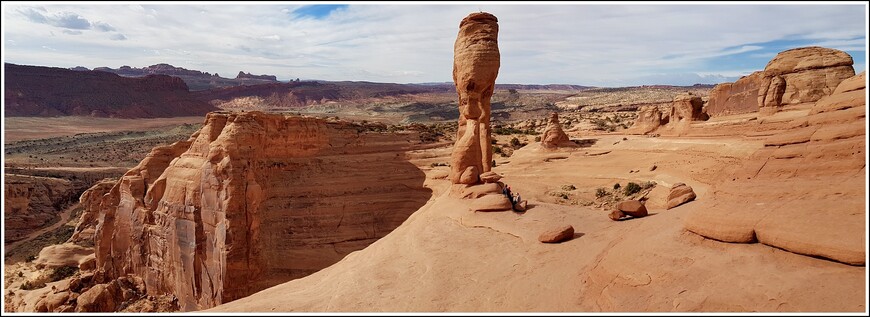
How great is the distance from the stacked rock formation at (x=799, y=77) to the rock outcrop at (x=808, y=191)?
21.6 meters

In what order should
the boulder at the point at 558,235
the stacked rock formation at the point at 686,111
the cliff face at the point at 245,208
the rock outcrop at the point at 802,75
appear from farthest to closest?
the stacked rock formation at the point at 686,111
the rock outcrop at the point at 802,75
the cliff face at the point at 245,208
the boulder at the point at 558,235

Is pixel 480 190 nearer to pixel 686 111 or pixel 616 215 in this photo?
pixel 616 215

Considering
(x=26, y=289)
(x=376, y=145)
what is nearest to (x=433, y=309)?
(x=376, y=145)

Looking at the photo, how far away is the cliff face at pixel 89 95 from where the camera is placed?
110 m

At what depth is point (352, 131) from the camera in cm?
2477

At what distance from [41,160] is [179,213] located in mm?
49755

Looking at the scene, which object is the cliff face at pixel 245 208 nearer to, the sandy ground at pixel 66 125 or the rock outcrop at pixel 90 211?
the rock outcrop at pixel 90 211

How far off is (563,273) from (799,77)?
2716 centimetres

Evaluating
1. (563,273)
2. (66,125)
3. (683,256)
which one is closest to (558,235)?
(563,273)

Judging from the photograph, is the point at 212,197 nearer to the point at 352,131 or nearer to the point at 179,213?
the point at 179,213

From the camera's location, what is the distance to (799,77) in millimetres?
28125

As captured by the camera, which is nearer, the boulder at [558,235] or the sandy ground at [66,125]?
the boulder at [558,235]

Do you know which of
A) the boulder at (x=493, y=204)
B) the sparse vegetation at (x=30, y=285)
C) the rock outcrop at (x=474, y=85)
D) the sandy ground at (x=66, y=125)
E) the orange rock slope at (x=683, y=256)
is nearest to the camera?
the orange rock slope at (x=683, y=256)

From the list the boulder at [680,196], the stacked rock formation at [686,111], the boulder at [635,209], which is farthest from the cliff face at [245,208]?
the stacked rock formation at [686,111]
